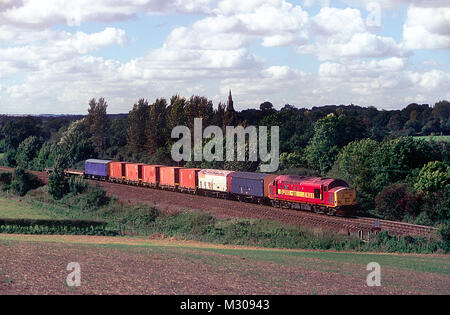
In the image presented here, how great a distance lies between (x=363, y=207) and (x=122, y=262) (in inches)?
1313

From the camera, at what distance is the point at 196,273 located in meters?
19.4

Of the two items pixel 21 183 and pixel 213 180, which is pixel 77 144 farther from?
pixel 213 180

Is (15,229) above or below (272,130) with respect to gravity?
below

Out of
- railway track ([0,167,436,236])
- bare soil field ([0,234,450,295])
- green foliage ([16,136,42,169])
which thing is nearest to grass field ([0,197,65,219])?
railway track ([0,167,436,236])

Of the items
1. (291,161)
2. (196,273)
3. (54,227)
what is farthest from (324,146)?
(196,273)

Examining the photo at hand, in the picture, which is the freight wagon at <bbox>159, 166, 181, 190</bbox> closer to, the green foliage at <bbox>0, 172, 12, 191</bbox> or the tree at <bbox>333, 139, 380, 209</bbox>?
the tree at <bbox>333, 139, 380, 209</bbox>

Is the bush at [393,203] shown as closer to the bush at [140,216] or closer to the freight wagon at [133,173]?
the bush at [140,216]

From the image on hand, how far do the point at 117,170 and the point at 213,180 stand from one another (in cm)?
2312

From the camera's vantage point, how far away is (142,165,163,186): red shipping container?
65875 millimetres

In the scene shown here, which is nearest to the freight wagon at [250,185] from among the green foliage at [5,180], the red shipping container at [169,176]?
the red shipping container at [169,176]
